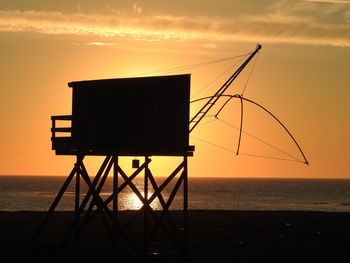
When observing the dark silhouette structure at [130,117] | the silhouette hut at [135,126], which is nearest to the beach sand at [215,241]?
the silhouette hut at [135,126]

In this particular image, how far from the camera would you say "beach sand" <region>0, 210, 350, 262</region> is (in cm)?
2688

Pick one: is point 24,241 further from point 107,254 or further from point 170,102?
point 170,102

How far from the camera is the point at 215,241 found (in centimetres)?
3303

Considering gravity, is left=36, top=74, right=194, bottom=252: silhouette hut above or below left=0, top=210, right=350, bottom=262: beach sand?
above

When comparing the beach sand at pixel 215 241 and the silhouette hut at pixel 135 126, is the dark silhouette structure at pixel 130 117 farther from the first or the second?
the beach sand at pixel 215 241

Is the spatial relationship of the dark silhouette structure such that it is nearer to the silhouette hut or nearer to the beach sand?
the silhouette hut

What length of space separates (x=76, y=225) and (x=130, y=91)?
595cm

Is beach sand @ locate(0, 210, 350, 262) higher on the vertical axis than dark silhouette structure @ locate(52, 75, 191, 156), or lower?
lower

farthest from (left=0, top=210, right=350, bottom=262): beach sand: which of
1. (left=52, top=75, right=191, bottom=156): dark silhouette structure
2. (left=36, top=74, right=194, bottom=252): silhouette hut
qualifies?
(left=52, top=75, right=191, bottom=156): dark silhouette structure

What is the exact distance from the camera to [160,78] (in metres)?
26.3

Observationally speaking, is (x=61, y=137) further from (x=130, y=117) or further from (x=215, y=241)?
(x=215, y=241)

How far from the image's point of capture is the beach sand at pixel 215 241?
26.9 metres

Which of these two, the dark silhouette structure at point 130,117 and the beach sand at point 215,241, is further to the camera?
the beach sand at point 215,241

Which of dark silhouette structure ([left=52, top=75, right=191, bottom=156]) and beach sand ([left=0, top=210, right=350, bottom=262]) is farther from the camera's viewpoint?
beach sand ([left=0, top=210, right=350, bottom=262])
